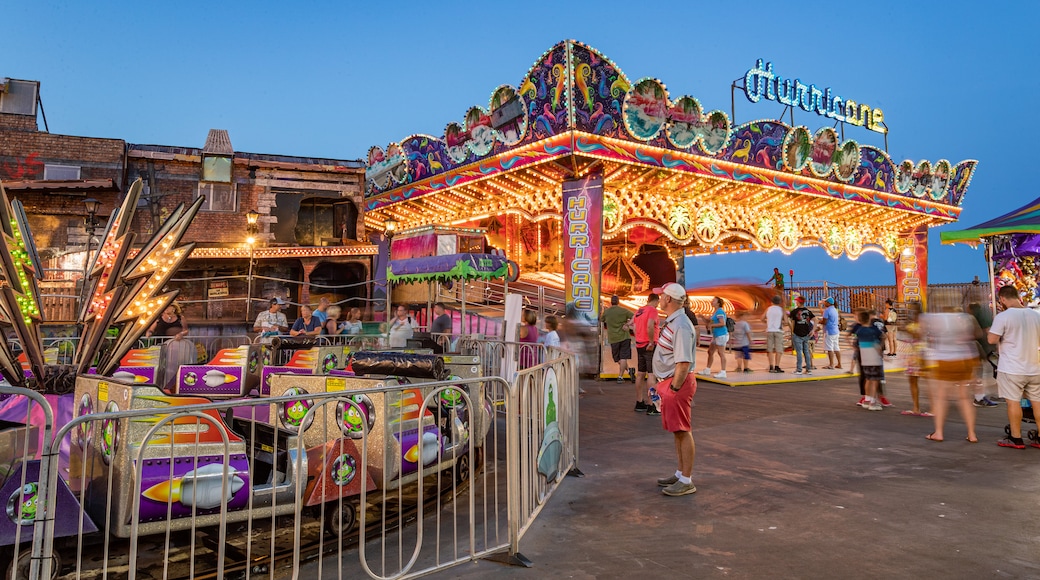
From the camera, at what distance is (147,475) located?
12.7ft

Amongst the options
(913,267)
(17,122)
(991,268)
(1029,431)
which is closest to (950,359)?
(1029,431)

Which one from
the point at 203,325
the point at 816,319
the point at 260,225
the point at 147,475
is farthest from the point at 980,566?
the point at 260,225

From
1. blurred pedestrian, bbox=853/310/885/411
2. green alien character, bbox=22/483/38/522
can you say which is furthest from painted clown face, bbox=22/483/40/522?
blurred pedestrian, bbox=853/310/885/411

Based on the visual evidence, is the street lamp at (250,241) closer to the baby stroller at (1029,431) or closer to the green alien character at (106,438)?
the green alien character at (106,438)

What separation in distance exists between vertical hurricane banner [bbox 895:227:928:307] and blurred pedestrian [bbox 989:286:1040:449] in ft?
69.1

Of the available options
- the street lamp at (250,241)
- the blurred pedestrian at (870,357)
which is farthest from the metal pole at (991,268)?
the street lamp at (250,241)

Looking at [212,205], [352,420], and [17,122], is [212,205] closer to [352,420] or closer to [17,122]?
[17,122]

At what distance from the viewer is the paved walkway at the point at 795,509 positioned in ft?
12.5

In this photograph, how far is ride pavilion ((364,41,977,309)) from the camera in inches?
577

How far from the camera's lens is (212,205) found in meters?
22.9

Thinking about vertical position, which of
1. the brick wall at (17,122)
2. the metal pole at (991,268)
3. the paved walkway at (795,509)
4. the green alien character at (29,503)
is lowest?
the paved walkway at (795,509)

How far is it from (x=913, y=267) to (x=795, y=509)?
25.8 metres

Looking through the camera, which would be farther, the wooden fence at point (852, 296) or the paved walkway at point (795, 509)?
the wooden fence at point (852, 296)

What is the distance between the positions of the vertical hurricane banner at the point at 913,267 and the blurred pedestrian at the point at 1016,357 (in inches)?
829
